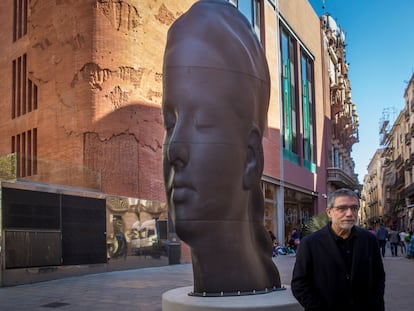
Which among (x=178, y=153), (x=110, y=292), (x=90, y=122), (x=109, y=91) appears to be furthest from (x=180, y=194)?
(x=109, y=91)

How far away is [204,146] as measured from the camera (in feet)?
24.8

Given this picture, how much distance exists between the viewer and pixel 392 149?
87.4 m

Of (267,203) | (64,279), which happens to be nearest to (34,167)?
(64,279)


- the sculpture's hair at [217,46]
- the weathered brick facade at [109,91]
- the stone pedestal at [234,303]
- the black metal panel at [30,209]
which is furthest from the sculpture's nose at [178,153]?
the weathered brick facade at [109,91]

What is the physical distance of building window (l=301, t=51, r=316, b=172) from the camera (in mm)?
39781

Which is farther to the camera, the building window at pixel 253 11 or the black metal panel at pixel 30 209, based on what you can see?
the building window at pixel 253 11

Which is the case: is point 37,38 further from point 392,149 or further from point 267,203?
point 392,149

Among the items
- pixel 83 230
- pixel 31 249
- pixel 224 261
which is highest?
pixel 83 230

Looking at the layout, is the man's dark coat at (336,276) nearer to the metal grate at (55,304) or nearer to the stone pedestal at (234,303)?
the stone pedestal at (234,303)

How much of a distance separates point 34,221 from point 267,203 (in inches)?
773

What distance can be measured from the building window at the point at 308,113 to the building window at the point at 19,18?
20.6m

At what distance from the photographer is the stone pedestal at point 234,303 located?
655 cm

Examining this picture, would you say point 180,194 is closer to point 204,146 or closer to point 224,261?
point 204,146

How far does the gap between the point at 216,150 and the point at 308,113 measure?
34.5 m
